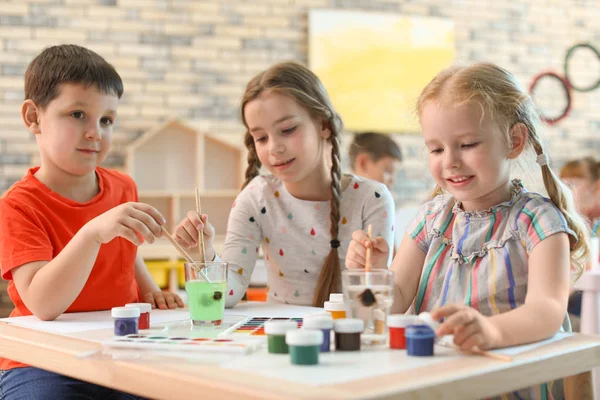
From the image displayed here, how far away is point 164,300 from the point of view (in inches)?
65.1

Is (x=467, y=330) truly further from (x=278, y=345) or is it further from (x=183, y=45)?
(x=183, y=45)

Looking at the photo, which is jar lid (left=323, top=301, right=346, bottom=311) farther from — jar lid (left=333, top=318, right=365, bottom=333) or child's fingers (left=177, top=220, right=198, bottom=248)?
child's fingers (left=177, top=220, right=198, bottom=248)

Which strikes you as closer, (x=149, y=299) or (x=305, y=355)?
(x=305, y=355)

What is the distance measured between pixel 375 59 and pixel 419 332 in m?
4.81

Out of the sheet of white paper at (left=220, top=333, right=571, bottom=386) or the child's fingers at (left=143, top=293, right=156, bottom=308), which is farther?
the child's fingers at (left=143, top=293, right=156, bottom=308)

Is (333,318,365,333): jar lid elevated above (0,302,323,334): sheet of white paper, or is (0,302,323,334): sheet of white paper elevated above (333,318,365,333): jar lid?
(333,318,365,333): jar lid

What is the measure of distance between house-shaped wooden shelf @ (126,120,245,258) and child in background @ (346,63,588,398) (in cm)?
342

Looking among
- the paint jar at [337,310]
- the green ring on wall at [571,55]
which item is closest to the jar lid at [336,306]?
the paint jar at [337,310]

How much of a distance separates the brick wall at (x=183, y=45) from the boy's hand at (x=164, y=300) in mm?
2871

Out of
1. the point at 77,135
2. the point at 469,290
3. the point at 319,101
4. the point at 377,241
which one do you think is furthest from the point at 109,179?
the point at 469,290

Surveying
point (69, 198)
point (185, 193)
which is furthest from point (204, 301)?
point (185, 193)

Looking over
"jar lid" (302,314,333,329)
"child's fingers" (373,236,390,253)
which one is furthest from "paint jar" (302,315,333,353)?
"child's fingers" (373,236,390,253)

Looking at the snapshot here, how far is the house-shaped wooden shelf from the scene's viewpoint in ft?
16.0

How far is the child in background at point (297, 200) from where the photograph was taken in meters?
1.88
